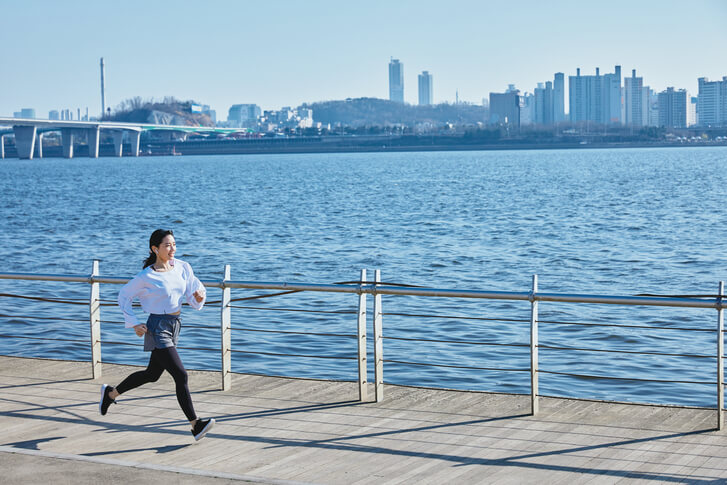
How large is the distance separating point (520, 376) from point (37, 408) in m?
7.73

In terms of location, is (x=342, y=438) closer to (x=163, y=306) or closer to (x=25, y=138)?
(x=163, y=306)

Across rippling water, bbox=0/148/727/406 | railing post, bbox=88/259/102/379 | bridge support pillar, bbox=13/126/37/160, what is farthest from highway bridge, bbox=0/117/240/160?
railing post, bbox=88/259/102/379

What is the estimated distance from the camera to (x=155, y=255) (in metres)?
6.86

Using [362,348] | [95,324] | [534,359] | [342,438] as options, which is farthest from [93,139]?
[342,438]

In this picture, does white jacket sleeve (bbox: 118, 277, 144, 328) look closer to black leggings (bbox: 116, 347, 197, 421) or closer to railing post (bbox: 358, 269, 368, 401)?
black leggings (bbox: 116, 347, 197, 421)

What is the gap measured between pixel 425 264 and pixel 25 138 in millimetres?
150796

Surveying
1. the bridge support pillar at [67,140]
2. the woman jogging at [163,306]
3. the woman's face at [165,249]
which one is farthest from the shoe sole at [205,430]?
the bridge support pillar at [67,140]

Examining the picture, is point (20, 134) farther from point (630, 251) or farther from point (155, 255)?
point (155, 255)

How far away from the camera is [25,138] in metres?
166

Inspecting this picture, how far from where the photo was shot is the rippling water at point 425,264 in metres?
14.9

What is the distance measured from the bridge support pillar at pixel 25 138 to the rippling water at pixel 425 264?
9048 centimetres

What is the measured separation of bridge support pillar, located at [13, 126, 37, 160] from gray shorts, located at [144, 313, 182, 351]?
16202 cm

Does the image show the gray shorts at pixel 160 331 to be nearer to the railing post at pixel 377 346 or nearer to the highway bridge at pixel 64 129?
the railing post at pixel 377 346

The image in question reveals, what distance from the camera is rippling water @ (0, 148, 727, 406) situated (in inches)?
585
